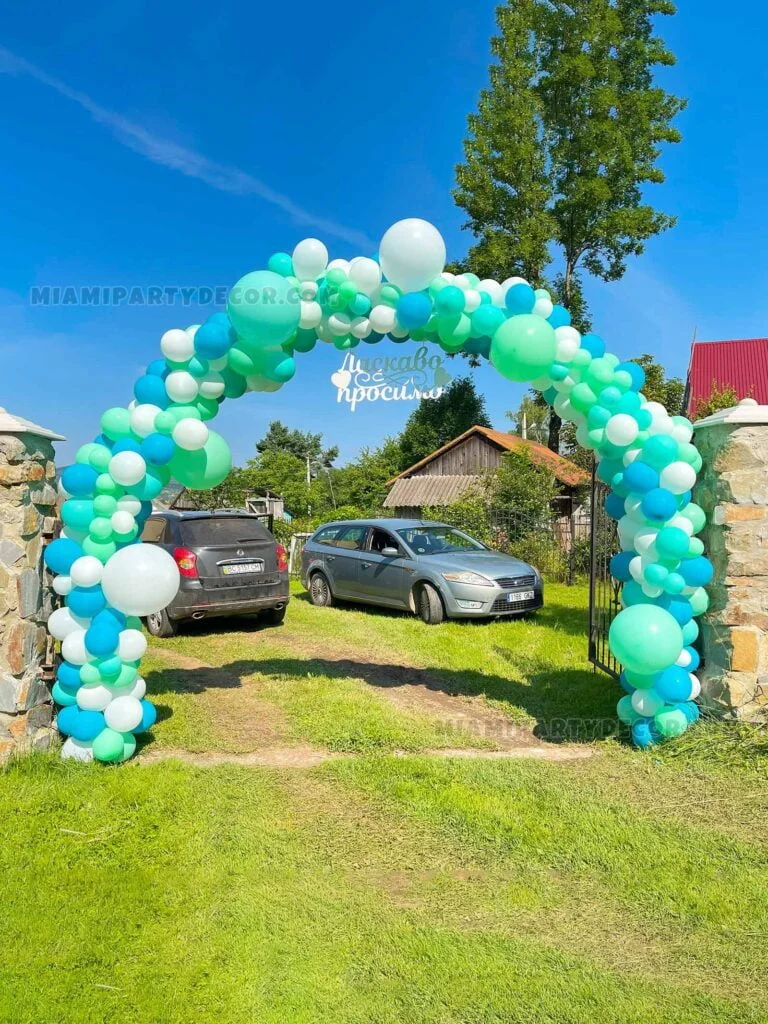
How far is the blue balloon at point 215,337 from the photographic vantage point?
191 inches

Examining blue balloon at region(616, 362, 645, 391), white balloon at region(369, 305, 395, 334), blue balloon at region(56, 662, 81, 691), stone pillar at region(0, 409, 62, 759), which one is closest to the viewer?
stone pillar at region(0, 409, 62, 759)

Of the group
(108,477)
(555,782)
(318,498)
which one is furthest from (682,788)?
(318,498)

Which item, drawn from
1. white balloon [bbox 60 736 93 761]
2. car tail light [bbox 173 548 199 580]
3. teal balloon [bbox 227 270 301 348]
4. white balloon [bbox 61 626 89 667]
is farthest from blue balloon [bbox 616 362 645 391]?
car tail light [bbox 173 548 199 580]

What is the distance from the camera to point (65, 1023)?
246 centimetres

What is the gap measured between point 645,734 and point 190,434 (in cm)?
381

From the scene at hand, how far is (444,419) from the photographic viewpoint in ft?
113

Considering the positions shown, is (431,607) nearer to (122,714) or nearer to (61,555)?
(122,714)

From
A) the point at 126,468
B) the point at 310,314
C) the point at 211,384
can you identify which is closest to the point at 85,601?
the point at 126,468

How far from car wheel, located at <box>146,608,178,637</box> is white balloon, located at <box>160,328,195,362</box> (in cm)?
518

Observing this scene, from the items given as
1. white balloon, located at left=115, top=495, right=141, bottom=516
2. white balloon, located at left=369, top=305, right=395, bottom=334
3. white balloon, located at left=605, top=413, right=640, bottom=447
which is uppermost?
white balloon, located at left=369, top=305, right=395, bottom=334

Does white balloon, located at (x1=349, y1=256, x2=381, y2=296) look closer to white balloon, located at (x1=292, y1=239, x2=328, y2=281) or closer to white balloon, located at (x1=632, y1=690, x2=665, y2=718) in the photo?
white balloon, located at (x1=292, y1=239, x2=328, y2=281)

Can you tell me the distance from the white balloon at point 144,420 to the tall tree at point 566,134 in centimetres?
2196

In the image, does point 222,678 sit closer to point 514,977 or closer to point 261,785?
point 261,785

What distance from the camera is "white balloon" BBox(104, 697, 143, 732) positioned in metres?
4.78
